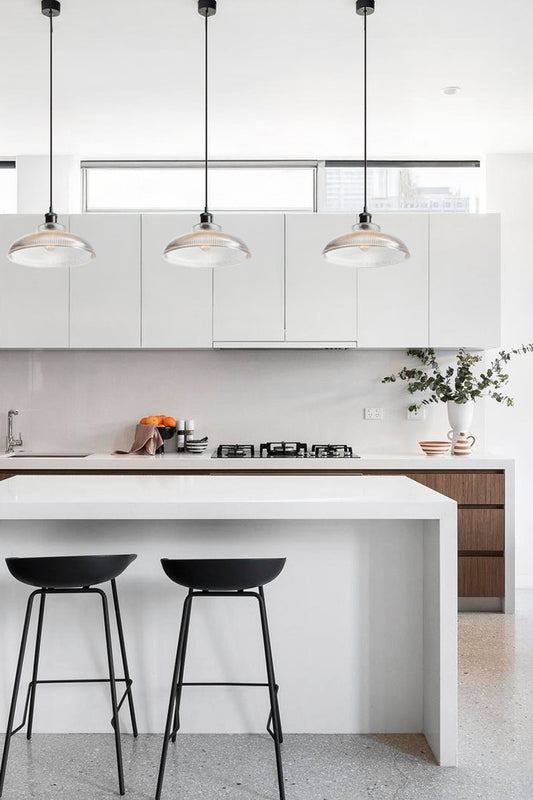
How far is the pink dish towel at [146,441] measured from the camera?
448 centimetres

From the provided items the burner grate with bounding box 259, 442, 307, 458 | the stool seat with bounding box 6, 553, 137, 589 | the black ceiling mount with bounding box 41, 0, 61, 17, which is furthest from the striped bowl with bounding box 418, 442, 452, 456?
the black ceiling mount with bounding box 41, 0, 61, 17

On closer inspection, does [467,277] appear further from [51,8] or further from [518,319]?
[51,8]

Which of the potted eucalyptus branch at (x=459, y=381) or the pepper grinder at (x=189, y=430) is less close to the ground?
the potted eucalyptus branch at (x=459, y=381)

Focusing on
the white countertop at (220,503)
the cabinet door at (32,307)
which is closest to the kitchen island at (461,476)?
the cabinet door at (32,307)

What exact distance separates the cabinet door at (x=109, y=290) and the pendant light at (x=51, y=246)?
55.7 inches

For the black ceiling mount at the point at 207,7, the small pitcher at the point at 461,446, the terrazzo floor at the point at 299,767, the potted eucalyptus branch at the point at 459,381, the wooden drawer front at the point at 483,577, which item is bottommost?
the terrazzo floor at the point at 299,767

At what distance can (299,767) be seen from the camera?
234 cm

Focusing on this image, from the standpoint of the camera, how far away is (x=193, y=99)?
3.97m

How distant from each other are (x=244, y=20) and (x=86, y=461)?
2.65 meters

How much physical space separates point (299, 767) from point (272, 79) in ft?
11.2

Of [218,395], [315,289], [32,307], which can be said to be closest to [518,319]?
[315,289]

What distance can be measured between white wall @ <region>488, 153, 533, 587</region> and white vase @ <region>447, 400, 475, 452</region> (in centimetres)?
44

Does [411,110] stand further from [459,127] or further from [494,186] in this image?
[494,186]

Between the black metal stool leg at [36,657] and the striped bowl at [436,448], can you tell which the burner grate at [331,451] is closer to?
the striped bowl at [436,448]
